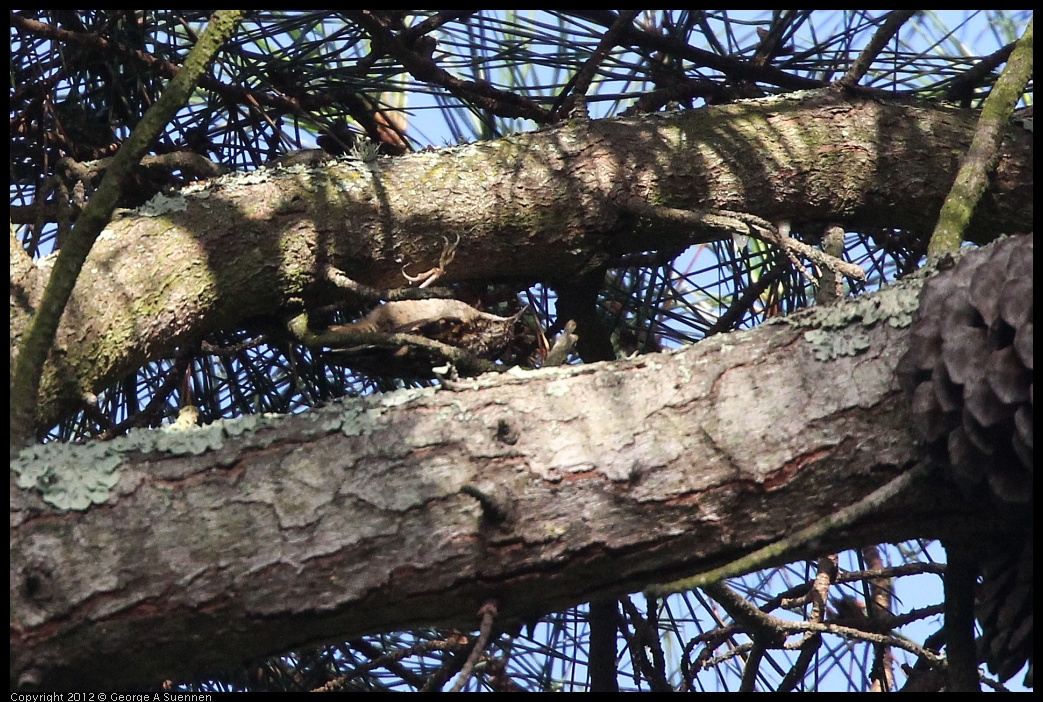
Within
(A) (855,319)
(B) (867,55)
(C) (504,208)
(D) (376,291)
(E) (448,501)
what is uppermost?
(B) (867,55)

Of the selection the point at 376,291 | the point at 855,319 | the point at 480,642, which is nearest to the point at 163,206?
the point at 376,291

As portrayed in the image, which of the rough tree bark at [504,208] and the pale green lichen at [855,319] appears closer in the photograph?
the pale green lichen at [855,319]

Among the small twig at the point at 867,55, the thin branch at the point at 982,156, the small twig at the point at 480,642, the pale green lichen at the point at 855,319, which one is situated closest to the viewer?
the small twig at the point at 480,642

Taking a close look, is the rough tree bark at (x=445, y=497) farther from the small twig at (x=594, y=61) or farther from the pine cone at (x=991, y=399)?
the small twig at (x=594, y=61)

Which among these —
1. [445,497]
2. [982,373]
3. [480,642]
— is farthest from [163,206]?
[982,373]

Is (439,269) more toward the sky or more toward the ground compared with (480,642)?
more toward the sky

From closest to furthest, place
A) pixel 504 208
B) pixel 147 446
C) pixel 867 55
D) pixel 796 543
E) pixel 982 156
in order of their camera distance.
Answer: pixel 796 543, pixel 147 446, pixel 982 156, pixel 504 208, pixel 867 55

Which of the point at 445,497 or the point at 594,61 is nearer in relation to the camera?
the point at 445,497

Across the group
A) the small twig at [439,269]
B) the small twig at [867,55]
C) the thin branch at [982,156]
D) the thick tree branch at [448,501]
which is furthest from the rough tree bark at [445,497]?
the small twig at [867,55]

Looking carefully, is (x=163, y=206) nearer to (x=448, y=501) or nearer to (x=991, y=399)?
(x=448, y=501)

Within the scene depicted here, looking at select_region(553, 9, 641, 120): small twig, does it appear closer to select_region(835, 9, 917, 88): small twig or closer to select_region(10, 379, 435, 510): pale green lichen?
select_region(835, 9, 917, 88): small twig

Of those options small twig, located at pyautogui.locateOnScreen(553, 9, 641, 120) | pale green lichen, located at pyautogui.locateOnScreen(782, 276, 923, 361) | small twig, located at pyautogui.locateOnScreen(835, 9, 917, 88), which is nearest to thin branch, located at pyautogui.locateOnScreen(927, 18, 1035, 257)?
pale green lichen, located at pyautogui.locateOnScreen(782, 276, 923, 361)

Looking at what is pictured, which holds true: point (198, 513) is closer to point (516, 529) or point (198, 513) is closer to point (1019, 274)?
point (516, 529)

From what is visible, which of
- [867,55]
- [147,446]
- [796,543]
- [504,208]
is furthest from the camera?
[867,55]
